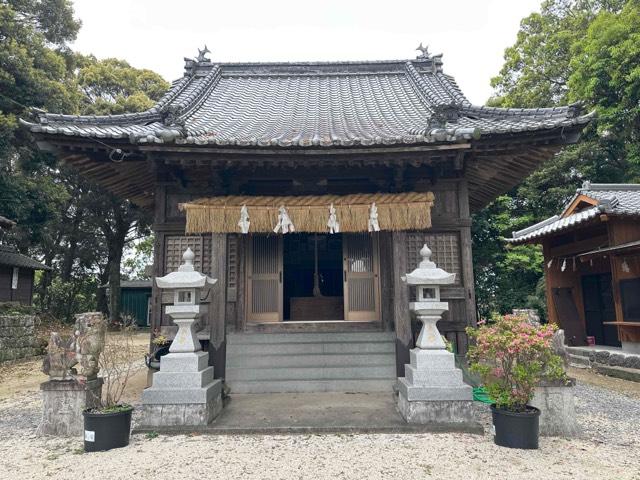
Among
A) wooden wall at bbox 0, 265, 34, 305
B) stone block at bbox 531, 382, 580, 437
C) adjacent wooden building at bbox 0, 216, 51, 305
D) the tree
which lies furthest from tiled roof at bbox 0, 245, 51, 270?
stone block at bbox 531, 382, 580, 437

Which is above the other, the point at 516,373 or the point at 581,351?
the point at 516,373

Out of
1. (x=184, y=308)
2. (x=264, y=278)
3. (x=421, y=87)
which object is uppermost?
(x=421, y=87)

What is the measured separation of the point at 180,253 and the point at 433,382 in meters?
4.92

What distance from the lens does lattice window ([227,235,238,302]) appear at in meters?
7.62

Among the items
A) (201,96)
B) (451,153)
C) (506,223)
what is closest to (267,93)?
(201,96)

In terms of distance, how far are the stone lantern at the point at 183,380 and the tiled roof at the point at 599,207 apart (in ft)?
32.2

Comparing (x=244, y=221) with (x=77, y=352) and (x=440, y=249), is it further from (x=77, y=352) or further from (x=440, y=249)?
(x=440, y=249)

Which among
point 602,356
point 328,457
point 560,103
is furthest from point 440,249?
point 560,103

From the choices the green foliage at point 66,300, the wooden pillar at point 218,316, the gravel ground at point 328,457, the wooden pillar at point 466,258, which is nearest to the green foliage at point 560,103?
the wooden pillar at point 466,258

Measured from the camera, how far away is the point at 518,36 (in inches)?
907

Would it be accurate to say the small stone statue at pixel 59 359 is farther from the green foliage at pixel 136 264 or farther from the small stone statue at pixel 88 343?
the green foliage at pixel 136 264

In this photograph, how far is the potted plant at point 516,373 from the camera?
4.52 m

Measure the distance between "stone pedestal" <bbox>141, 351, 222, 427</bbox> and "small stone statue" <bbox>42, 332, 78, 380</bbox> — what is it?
41.7 inches

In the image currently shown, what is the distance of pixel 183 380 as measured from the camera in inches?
209
